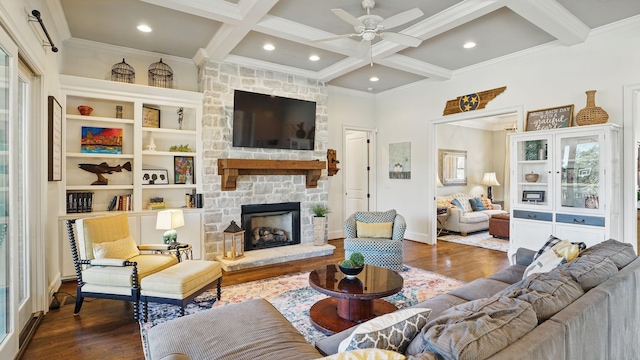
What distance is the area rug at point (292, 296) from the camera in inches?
118

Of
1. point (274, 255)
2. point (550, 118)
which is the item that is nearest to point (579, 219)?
point (550, 118)

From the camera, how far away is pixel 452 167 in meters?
8.34

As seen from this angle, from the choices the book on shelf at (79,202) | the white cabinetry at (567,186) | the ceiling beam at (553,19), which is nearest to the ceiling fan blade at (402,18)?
the ceiling beam at (553,19)

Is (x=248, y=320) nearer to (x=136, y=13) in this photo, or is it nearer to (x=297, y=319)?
(x=297, y=319)

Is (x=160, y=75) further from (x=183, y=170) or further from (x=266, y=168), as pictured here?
(x=266, y=168)

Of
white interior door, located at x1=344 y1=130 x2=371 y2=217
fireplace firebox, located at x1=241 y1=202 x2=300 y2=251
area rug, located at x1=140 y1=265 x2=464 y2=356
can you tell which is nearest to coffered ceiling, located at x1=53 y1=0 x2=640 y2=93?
fireplace firebox, located at x1=241 y1=202 x2=300 y2=251

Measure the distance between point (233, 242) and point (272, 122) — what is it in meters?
1.93

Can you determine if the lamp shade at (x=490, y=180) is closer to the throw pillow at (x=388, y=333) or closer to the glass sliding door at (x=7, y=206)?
the throw pillow at (x=388, y=333)

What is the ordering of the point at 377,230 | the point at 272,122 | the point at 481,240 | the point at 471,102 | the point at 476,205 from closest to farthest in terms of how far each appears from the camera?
the point at 377,230 < the point at 272,122 < the point at 471,102 < the point at 481,240 < the point at 476,205

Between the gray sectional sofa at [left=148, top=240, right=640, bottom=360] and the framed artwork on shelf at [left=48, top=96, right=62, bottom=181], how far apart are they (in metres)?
2.60

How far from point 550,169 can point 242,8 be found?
4.10 m

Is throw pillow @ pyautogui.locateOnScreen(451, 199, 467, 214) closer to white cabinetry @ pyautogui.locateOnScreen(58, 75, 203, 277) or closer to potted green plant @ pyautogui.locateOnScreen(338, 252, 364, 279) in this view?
potted green plant @ pyautogui.locateOnScreen(338, 252, 364, 279)

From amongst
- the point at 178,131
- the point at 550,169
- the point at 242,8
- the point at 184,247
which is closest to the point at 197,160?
the point at 178,131

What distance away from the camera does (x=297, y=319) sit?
3008 millimetres
